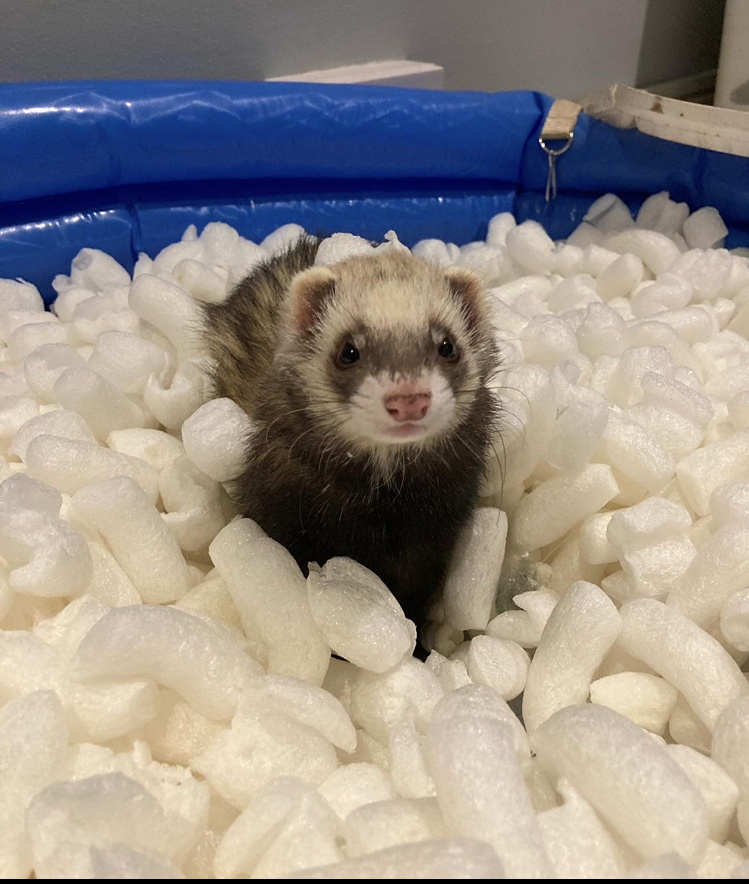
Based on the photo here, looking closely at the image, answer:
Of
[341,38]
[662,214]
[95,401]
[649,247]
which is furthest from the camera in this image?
[341,38]

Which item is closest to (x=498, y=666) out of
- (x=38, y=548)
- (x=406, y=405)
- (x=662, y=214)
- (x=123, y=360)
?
(x=406, y=405)

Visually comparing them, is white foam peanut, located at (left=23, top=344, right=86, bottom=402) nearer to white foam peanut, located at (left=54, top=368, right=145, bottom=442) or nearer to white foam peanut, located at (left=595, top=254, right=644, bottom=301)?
white foam peanut, located at (left=54, top=368, right=145, bottom=442)

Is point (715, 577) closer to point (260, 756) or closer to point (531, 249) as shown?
point (260, 756)

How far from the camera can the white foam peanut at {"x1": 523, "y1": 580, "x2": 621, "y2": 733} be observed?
3.58 feet

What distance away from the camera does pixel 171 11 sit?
239cm

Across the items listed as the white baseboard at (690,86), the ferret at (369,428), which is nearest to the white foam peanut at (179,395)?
the ferret at (369,428)

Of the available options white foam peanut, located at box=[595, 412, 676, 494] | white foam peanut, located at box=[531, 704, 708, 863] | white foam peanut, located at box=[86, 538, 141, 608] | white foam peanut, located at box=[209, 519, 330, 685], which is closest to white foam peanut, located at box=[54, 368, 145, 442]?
white foam peanut, located at box=[86, 538, 141, 608]

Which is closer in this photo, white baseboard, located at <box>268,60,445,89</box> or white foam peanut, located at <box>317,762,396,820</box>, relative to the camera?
white foam peanut, located at <box>317,762,396,820</box>

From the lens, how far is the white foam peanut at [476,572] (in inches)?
50.8

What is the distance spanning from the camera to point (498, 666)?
116 cm

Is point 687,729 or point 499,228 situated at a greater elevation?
point 499,228

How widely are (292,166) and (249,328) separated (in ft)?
3.20

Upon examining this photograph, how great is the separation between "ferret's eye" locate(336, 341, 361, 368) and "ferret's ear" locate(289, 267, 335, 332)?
0.12m

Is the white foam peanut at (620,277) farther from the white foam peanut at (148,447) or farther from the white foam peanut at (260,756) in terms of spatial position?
the white foam peanut at (260,756)
